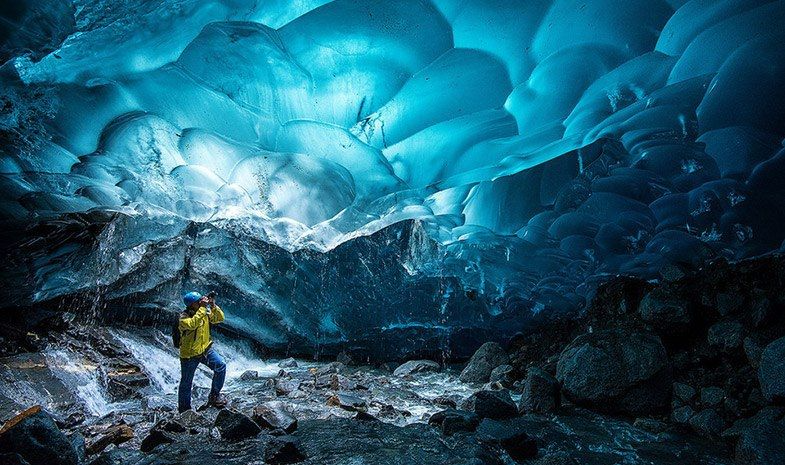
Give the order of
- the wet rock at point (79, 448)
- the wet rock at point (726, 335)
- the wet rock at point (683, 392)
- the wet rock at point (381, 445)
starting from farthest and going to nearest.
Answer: the wet rock at point (726, 335)
the wet rock at point (683, 392)
the wet rock at point (381, 445)
the wet rock at point (79, 448)

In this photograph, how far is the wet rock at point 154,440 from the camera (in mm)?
4305

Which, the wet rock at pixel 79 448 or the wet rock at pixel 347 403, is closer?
the wet rock at pixel 79 448

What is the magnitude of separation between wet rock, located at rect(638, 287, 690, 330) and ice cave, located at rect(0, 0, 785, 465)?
0.18 ft

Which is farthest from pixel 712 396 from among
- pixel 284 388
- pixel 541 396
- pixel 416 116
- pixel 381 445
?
pixel 284 388

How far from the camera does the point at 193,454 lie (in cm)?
414

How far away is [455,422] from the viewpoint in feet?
17.5

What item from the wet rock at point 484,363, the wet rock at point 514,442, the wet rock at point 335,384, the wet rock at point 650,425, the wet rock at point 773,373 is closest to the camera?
the wet rock at point 514,442

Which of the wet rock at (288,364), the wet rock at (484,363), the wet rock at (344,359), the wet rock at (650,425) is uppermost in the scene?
the wet rock at (650,425)

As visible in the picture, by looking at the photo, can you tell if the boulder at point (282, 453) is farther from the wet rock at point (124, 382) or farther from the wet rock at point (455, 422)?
the wet rock at point (124, 382)

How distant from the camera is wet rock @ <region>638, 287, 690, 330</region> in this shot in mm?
7812

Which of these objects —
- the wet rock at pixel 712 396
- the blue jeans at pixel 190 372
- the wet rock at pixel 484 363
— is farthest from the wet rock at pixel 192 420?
the wet rock at pixel 712 396

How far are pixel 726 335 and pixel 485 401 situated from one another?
16.2 feet

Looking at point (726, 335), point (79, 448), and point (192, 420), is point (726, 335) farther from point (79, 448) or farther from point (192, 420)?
point (79, 448)

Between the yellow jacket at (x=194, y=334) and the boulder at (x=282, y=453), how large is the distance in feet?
7.42
